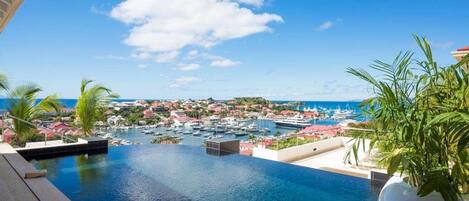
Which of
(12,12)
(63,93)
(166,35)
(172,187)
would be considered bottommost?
(172,187)

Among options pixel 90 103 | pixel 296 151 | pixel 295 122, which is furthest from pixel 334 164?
pixel 295 122

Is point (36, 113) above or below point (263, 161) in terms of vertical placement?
above

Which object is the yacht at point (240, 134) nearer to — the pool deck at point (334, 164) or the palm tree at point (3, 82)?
the pool deck at point (334, 164)

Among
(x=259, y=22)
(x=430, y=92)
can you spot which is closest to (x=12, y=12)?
(x=430, y=92)

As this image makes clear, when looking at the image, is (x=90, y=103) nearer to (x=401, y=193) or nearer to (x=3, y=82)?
(x=3, y=82)

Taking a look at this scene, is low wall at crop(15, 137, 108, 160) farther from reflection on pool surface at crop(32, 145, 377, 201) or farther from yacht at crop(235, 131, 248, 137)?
yacht at crop(235, 131, 248, 137)

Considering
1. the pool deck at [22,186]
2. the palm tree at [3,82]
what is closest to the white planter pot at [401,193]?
the pool deck at [22,186]

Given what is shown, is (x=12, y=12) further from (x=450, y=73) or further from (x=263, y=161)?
(x=263, y=161)
